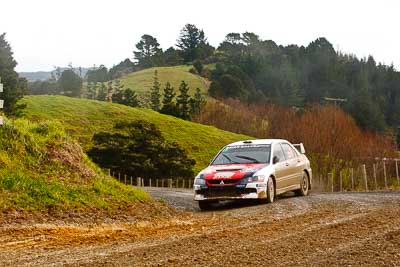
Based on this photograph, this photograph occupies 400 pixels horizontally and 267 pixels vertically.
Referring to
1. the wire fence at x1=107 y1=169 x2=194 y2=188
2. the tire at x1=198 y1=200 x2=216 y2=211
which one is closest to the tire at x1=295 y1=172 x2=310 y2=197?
the tire at x1=198 y1=200 x2=216 y2=211

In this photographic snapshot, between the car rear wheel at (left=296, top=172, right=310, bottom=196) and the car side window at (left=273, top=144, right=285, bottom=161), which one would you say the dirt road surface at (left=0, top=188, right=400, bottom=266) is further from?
the car rear wheel at (left=296, top=172, right=310, bottom=196)

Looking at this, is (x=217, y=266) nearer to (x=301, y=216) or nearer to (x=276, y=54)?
(x=301, y=216)

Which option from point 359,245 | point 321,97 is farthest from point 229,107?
point 359,245

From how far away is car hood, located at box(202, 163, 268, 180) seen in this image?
13.2 metres

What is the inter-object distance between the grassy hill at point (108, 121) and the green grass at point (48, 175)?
42909 mm

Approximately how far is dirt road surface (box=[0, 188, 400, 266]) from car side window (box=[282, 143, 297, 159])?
4.34m

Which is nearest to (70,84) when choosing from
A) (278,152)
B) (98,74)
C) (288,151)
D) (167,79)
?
(167,79)

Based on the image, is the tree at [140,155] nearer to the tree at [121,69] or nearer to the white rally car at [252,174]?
the white rally car at [252,174]

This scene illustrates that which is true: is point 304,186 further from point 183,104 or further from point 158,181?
point 183,104

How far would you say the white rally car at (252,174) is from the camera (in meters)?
13.1

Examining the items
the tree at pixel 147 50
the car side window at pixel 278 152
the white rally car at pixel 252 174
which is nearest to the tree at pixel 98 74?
the tree at pixel 147 50

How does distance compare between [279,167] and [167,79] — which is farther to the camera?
[167,79]

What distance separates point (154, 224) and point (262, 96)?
97813 mm

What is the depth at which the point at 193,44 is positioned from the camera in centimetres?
17425
